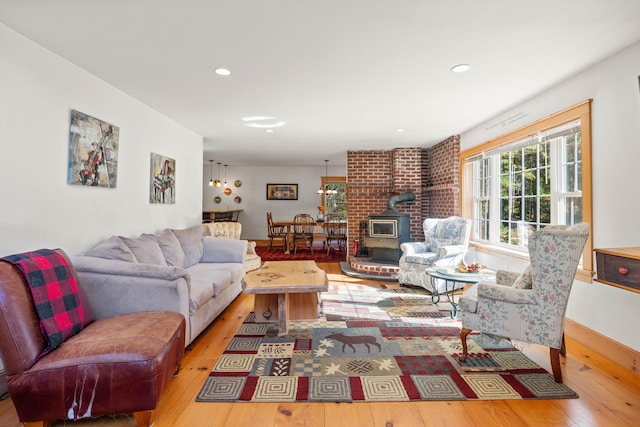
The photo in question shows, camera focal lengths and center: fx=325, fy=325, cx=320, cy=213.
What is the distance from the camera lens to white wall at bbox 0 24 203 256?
2146mm

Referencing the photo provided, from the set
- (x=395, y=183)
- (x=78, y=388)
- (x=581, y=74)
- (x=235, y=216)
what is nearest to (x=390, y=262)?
(x=395, y=183)

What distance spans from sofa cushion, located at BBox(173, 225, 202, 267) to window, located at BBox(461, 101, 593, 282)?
12.8 ft

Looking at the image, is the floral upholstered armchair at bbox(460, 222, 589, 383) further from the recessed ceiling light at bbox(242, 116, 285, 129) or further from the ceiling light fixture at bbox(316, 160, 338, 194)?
the ceiling light fixture at bbox(316, 160, 338, 194)

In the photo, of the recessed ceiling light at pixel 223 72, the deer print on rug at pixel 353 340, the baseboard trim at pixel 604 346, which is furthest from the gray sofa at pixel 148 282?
the baseboard trim at pixel 604 346

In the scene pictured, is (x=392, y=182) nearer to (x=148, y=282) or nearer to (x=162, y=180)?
(x=162, y=180)

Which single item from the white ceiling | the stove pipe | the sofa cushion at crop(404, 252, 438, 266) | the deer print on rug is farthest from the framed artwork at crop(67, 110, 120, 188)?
the stove pipe

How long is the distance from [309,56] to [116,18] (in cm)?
128

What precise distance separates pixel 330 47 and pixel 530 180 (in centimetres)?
284

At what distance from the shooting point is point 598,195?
272cm

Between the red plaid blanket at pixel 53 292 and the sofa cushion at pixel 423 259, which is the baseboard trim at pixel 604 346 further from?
the red plaid blanket at pixel 53 292

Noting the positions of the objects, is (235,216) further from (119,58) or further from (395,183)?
(119,58)

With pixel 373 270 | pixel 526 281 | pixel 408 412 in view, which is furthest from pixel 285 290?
pixel 373 270

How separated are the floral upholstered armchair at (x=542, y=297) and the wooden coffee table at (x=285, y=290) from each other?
4.37ft

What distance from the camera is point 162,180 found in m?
4.11
